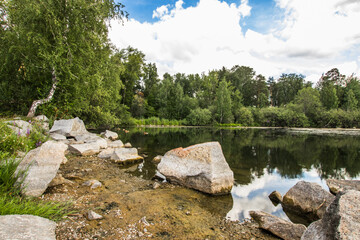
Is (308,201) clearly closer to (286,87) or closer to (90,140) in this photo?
(90,140)

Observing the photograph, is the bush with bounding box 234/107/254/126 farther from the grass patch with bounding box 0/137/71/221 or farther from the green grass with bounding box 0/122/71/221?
the grass patch with bounding box 0/137/71/221

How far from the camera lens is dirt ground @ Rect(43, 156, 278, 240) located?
3359 millimetres

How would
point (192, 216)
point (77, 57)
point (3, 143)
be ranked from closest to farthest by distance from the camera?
point (192, 216)
point (3, 143)
point (77, 57)

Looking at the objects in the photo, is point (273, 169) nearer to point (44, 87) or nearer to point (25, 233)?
point (25, 233)

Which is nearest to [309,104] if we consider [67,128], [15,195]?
[67,128]

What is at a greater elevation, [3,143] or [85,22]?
[85,22]

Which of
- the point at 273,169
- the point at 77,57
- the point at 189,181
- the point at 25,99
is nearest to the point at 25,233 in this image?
the point at 189,181

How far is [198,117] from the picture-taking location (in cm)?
4934

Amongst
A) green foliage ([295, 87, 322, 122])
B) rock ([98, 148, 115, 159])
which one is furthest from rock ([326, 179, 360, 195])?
green foliage ([295, 87, 322, 122])

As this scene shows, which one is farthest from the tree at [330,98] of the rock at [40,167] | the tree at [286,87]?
the rock at [40,167]

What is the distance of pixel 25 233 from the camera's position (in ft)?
7.06

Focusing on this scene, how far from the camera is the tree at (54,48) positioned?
10656 mm

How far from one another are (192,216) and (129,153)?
6.15 meters

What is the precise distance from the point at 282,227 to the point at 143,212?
312cm
